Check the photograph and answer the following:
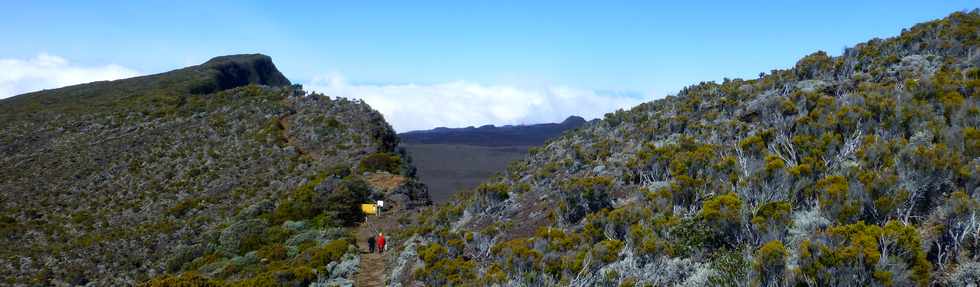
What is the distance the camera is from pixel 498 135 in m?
133

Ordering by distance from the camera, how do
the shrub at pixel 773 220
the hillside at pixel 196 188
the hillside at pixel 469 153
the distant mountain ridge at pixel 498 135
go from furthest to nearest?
the distant mountain ridge at pixel 498 135, the hillside at pixel 469 153, the hillside at pixel 196 188, the shrub at pixel 773 220

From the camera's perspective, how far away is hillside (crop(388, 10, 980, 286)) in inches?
299

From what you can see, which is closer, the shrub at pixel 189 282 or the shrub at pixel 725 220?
the shrub at pixel 725 220

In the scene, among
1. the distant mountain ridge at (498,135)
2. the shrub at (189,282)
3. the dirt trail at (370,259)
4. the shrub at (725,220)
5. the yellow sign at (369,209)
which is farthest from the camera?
the distant mountain ridge at (498,135)

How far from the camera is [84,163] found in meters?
39.0

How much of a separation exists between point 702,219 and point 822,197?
1.77m

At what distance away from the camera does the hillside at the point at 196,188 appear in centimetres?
2309

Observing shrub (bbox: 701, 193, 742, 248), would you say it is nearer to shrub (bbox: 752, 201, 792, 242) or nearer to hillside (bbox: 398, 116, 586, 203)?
shrub (bbox: 752, 201, 792, 242)

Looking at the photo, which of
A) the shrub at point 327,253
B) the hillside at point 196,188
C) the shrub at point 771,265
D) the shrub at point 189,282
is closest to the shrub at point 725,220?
the shrub at point 771,265

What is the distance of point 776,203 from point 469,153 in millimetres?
85617

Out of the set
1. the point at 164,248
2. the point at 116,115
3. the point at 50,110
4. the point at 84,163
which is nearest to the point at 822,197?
the point at 164,248

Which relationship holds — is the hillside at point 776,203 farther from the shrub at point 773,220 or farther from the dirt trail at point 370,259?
the dirt trail at point 370,259

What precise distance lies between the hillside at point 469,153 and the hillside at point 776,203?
18027mm

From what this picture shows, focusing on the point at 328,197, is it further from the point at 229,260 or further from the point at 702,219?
the point at 702,219
